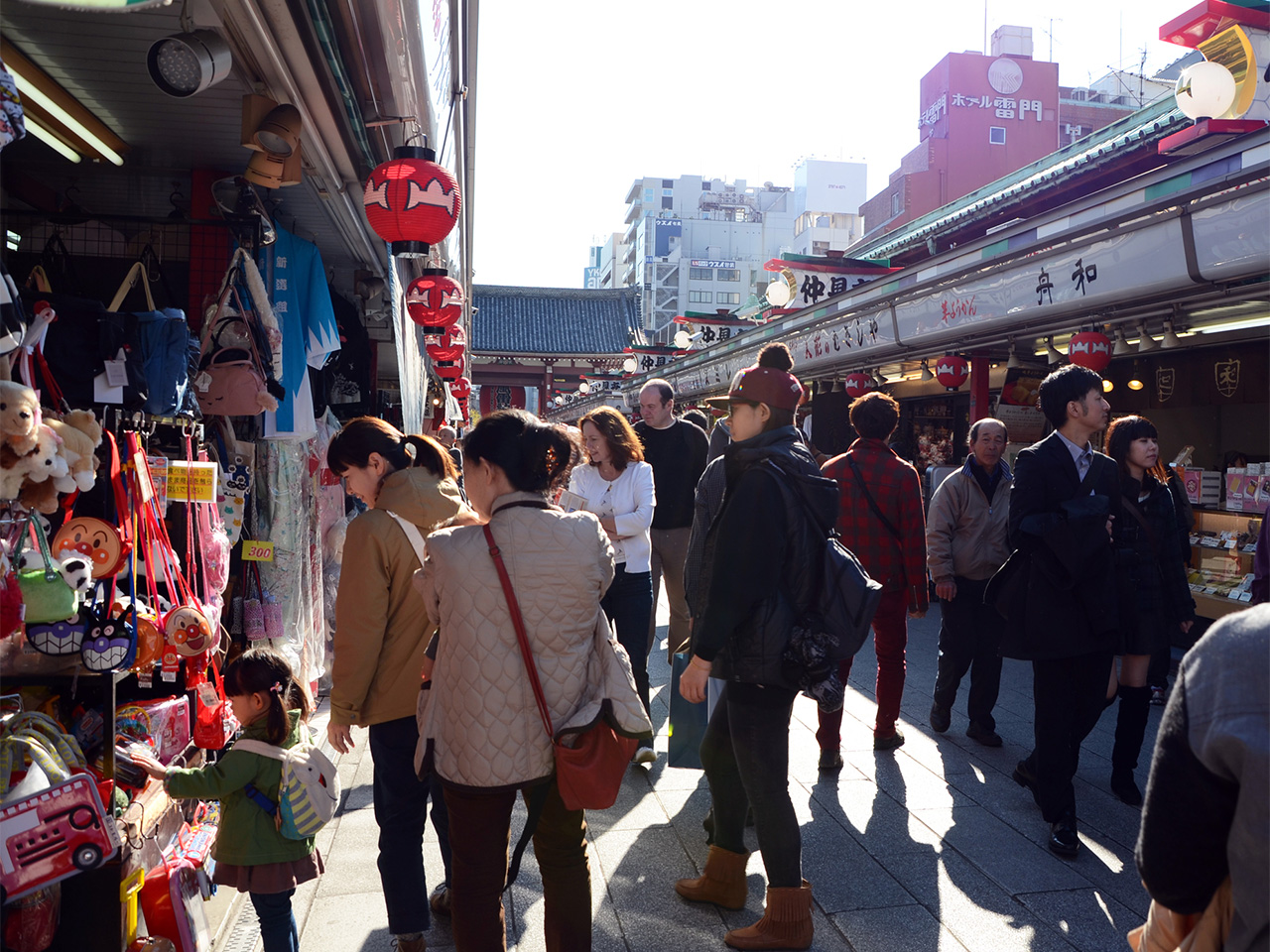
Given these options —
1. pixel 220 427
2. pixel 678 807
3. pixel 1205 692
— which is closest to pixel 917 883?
pixel 678 807

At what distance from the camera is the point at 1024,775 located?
443cm

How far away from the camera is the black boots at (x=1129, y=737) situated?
4.28 m

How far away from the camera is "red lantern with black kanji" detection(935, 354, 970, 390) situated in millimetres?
9727

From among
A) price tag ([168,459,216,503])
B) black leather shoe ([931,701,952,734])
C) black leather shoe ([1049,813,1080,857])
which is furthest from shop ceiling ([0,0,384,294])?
black leather shoe ([931,701,952,734])

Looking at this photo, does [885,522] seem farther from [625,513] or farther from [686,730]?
[686,730]

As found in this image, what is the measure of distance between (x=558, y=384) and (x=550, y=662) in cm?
3807

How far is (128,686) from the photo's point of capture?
125 inches

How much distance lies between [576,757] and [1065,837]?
255 cm

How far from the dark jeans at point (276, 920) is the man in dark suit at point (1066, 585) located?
3.05 meters

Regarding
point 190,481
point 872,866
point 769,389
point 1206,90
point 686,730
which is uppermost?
point 1206,90

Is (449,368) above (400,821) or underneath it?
above

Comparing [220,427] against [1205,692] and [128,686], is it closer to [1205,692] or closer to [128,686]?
[128,686]

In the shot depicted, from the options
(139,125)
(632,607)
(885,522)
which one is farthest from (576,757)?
(139,125)

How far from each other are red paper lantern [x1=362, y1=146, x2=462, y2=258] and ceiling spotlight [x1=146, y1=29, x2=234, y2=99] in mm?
1306
